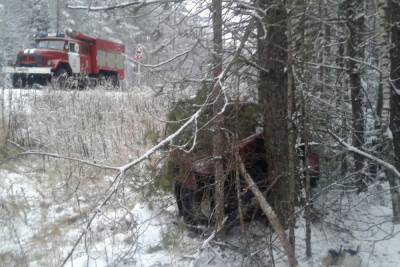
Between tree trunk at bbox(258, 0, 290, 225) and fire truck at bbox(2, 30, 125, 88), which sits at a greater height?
fire truck at bbox(2, 30, 125, 88)

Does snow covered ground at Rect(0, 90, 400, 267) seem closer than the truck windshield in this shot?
Yes

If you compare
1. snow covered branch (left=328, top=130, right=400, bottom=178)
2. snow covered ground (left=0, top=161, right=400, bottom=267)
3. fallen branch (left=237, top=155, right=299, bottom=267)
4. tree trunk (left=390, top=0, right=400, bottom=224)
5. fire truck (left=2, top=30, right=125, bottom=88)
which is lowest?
snow covered ground (left=0, top=161, right=400, bottom=267)

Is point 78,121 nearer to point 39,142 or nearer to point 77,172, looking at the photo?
point 39,142

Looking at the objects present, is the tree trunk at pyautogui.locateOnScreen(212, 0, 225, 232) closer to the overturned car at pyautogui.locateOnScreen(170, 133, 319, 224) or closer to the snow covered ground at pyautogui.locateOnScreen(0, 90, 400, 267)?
the overturned car at pyautogui.locateOnScreen(170, 133, 319, 224)

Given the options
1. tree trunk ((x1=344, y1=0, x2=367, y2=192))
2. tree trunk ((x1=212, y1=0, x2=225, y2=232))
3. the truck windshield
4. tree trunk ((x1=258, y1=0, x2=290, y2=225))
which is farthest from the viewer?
the truck windshield

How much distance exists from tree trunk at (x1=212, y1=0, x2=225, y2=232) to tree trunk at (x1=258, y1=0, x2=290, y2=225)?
432 mm

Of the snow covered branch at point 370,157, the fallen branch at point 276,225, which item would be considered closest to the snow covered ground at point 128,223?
the fallen branch at point 276,225

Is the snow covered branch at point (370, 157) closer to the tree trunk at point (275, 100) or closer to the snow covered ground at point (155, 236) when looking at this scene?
the snow covered ground at point (155, 236)

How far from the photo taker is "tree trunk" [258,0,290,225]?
4.87 metres

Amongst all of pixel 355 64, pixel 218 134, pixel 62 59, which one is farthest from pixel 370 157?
pixel 62 59

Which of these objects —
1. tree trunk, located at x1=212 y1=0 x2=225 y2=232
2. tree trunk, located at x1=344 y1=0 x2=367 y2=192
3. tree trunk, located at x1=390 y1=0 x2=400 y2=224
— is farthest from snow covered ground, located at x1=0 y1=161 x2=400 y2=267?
tree trunk, located at x1=344 y1=0 x2=367 y2=192

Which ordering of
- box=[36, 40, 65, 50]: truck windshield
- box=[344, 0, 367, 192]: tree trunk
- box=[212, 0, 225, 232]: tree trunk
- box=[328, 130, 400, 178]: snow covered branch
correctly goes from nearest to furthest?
1. box=[212, 0, 225, 232]: tree trunk
2. box=[328, 130, 400, 178]: snow covered branch
3. box=[344, 0, 367, 192]: tree trunk
4. box=[36, 40, 65, 50]: truck windshield

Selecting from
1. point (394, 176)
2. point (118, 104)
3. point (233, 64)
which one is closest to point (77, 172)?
point (118, 104)

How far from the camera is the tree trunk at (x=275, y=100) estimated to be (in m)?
4.87
